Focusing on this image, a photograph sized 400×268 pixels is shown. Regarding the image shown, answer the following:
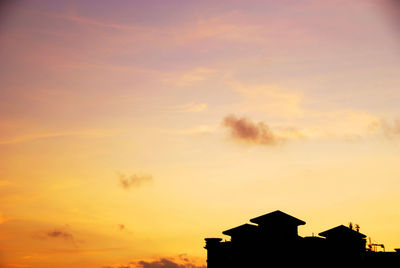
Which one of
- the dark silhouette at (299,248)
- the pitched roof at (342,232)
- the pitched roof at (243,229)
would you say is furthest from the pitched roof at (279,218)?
the pitched roof at (342,232)

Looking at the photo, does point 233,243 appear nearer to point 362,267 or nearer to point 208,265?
point 208,265

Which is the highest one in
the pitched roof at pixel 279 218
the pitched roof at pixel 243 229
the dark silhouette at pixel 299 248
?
the pitched roof at pixel 279 218

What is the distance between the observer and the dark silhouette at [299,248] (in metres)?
47.4

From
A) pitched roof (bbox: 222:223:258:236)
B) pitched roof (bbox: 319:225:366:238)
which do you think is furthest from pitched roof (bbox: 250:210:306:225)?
pitched roof (bbox: 319:225:366:238)

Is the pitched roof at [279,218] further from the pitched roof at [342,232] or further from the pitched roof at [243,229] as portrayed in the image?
the pitched roof at [342,232]

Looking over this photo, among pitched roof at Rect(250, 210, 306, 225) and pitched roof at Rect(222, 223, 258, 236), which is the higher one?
pitched roof at Rect(250, 210, 306, 225)

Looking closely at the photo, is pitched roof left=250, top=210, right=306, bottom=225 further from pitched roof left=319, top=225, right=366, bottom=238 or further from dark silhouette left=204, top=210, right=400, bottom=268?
pitched roof left=319, top=225, right=366, bottom=238

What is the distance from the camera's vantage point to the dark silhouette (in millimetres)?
47375

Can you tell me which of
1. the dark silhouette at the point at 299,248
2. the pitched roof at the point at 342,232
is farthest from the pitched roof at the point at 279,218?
the pitched roof at the point at 342,232

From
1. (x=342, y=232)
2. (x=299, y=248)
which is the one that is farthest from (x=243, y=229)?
(x=342, y=232)

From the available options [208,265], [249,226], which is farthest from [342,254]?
[208,265]

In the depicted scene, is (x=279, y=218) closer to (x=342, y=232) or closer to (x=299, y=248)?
(x=299, y=248)

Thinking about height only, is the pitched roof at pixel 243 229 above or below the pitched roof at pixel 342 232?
above

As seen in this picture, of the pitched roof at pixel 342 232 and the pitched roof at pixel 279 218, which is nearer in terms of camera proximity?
the pitched roof at pixel 342 232
